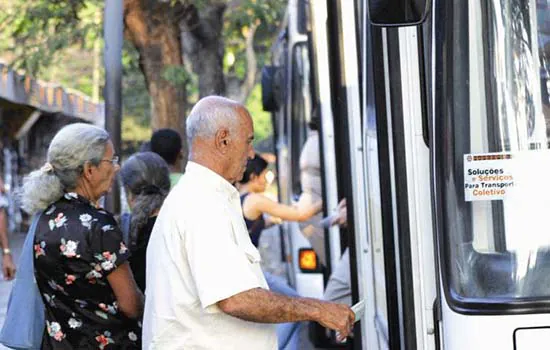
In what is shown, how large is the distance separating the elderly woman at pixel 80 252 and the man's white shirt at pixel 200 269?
572 mm

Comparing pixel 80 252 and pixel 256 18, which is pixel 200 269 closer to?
pixel 80 252

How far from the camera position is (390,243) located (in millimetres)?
4449

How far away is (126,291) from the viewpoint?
4.69m

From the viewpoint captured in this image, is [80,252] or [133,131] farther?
[133,131]

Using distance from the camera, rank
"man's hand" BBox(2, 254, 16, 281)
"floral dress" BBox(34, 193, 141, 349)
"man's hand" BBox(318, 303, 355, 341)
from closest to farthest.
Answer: "man's hand" BBox(318, 303, 355, 341) → "floral dress" BBox(34, 193, 141, 349) → "man's hand" BBox(2, 254, 16, 281)

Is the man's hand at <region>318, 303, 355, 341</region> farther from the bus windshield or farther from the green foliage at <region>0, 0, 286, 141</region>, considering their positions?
the green foliage at <region>0, 0, 286, 141</region>

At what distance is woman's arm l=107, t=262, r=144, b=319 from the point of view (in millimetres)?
4672

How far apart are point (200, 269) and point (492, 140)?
976 millimetres

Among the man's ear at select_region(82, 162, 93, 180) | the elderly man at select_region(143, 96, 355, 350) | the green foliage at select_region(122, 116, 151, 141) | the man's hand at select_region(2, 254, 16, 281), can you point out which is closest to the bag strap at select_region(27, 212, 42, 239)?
the man's ear at select_region(82, 162, 93, 180)

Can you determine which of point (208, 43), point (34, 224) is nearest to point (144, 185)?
point (34, 224)

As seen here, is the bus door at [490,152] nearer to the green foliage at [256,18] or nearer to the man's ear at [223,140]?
the man's ear at [223,140]

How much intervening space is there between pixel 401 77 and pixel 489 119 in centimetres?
44

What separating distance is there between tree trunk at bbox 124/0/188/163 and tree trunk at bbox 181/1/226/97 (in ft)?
1.79

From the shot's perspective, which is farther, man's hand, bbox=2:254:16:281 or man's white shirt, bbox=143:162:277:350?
man's hand, bbox=2:254:16:281
